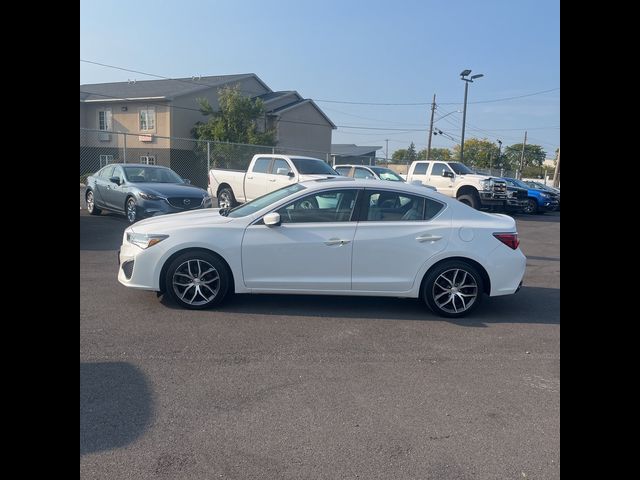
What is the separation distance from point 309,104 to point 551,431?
38511mm

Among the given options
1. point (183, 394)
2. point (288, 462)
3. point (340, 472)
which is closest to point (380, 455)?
point (340, 472)

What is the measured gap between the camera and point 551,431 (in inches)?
138

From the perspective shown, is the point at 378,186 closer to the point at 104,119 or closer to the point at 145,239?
the point at 145,239

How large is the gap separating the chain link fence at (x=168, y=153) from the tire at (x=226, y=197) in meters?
7.52

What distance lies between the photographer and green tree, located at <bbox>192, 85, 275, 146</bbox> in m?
30.5

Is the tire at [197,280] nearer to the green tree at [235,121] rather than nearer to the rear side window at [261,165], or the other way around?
the rear side window at [261,165]

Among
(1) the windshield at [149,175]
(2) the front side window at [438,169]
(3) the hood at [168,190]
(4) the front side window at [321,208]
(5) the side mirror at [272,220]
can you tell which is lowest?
(5) the side mirror at [272,220]

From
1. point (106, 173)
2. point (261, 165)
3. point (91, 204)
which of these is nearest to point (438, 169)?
point (261, 165)

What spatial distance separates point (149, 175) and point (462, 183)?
38.9 ft

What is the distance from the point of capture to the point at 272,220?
5801mm

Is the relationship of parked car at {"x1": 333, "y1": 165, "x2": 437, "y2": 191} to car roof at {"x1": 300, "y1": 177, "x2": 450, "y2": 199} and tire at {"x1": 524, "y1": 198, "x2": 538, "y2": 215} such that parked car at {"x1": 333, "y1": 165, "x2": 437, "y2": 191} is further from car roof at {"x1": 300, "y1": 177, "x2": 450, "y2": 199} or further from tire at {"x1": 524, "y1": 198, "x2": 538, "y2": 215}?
car roof at {"x1": 300, "y1": 177, "x2": 450, "y2": 199}

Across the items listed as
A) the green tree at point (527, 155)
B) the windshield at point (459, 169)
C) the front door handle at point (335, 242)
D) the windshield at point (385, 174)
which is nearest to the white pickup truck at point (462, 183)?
the windshield at point (459, 169)

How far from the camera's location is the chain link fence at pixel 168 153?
25.1 metres
